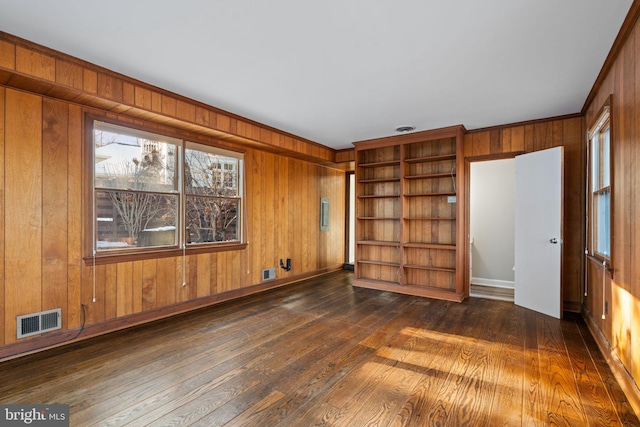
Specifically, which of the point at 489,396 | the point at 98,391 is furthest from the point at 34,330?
the point at 489,396

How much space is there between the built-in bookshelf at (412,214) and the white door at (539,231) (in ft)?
2.50

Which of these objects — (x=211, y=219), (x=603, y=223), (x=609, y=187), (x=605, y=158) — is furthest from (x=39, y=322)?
(x=605, y=158)

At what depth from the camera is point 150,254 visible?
353 cm

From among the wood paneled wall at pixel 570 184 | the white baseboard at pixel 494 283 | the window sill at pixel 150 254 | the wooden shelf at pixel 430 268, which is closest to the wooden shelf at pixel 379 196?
the wooden shelf at pixel 430 268

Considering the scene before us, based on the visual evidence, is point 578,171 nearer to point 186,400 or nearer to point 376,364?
point 376,364

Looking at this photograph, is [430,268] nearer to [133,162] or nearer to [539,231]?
[539,231]

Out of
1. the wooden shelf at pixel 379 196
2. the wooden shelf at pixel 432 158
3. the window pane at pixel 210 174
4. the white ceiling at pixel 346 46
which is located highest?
the white ceiling at pixel 346 46

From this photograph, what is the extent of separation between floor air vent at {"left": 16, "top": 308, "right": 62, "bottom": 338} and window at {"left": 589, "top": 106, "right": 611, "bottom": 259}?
5132mm

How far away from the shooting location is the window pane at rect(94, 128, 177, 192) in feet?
10.4

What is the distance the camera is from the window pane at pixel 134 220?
3.18 m

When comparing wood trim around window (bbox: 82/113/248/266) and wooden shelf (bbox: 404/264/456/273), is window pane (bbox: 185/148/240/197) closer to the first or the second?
wood trim around window (bbox: 82/113/248/266)

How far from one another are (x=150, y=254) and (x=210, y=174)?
134cm

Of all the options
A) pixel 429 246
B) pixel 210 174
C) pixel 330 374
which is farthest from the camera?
pixel 429 246

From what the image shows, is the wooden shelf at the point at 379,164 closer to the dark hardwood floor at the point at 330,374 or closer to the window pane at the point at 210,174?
the window pane at the point at 210,174
